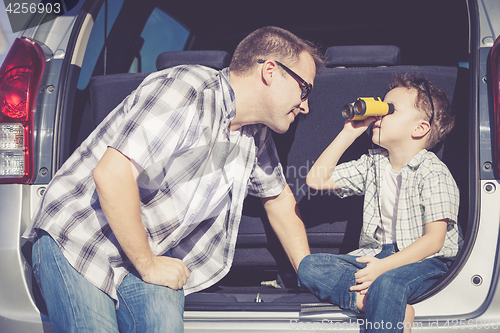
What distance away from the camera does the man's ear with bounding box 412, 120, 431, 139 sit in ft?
5.81

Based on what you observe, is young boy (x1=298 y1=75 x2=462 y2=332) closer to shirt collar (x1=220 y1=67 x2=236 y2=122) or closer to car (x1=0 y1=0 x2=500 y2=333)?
car (x1=0 y1=0 x2=500 y2=333)

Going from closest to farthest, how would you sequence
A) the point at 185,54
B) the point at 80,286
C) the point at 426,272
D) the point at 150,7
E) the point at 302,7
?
the point at 80,286 → the point at 426,272 → the point at 185,54 → the point at 150,7 → the point at 302,7

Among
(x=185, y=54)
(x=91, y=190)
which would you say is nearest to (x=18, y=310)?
(x=91, y=190)

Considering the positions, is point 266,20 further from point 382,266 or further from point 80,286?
point 80,286

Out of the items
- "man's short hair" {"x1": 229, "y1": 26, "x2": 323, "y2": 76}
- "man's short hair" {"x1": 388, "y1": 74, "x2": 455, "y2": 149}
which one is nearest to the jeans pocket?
"man's short hair" {"x1": 229, "y1": 26, "x2": 323, "y2": 76}

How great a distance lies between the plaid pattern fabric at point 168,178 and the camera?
1.41 meters

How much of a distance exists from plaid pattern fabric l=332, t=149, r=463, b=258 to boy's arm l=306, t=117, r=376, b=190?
51 mm

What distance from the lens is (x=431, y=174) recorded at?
1.69 meters

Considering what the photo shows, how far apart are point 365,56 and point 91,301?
5.07 feet

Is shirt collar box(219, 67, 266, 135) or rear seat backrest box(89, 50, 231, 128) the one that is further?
rear seat backrest box(89, 50, 231, 128)

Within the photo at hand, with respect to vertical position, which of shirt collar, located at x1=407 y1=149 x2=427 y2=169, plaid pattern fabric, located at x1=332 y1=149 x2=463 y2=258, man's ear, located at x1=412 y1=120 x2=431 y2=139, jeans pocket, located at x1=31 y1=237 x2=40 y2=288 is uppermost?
man's ear, located at x1=412 y1=120 x2=431 y2=139

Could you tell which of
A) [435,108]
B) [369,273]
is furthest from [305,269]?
[435,108]

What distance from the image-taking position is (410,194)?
5.75ft

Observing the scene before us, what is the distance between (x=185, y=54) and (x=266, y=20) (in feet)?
5.44
